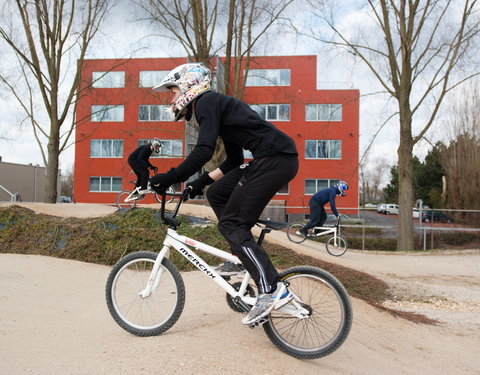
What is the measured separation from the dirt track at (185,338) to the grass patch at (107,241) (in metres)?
0.45

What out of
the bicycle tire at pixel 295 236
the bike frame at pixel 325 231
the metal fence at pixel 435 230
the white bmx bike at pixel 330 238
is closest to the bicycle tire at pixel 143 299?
the white bmx bike at pixel 330 238

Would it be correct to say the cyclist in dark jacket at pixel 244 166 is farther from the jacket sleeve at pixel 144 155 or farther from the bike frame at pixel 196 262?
the jacket sleeve at pixel 144 155

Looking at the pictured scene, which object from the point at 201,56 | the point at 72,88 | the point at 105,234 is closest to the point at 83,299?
the point at 105,234

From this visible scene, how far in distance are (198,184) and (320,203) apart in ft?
29.9

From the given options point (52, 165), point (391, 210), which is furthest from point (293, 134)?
point (52, 165)

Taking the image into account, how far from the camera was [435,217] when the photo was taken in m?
16.7

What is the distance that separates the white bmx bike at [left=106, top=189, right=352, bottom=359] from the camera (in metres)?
3.24

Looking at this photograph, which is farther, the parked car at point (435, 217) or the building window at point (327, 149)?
the building window at point (327, 149)

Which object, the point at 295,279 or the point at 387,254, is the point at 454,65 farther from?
the point at 295,279

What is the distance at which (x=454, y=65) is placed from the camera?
598 inches

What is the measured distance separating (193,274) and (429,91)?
1276 cm

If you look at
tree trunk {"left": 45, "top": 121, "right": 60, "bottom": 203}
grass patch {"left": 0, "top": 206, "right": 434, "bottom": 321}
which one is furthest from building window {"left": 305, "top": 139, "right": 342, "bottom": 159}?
grass patch {"left": 0, "top": 206, "right": 434, "bottom": 321}

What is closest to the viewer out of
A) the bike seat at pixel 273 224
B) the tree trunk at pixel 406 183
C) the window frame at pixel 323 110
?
the bike seat at pixel 273 224

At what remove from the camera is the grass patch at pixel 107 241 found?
7.03 m
